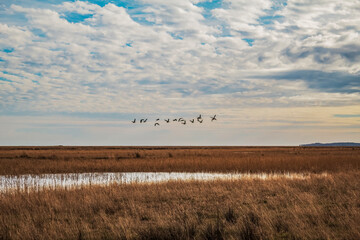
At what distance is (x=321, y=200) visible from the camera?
13.2 meters

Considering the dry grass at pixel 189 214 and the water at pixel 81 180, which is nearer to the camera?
the dry grass at pixel 189 214

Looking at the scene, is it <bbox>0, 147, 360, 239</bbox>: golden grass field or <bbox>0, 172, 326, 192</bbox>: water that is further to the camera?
<bbox>0, 172, 326, 192</bbox>: water

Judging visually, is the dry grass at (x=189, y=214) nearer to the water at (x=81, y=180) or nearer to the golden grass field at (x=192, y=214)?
the golden grass field at (x=192, y=214)

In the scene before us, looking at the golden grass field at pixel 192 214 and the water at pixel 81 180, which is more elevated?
the golden grass field at pixel 192 214

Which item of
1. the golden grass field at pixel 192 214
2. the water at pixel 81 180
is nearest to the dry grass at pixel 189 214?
the golden grass field at pixel 192 214

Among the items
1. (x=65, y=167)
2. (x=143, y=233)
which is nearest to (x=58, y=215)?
(x=143, y=233)

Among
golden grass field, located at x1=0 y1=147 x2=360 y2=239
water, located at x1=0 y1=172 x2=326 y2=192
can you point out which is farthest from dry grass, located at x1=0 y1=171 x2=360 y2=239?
water, located at x1=0 y1=172 x2=326 y2=192

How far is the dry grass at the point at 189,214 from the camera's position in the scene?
8609 mm

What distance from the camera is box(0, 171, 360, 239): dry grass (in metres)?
8.61

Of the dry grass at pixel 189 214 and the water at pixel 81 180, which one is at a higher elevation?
the dry grass at pixel 189 214

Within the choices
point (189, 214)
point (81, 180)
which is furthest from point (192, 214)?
point (81, 180)

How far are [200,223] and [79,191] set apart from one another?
314 inches

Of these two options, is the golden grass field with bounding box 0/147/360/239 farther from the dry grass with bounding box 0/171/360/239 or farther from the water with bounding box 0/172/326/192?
the water with bounding box 0/172/326/192

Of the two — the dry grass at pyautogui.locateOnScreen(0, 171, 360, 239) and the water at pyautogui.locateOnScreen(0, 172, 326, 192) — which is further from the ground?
the dry grass at pyautogui.locateOnScreen(0, 171, 360, 239)
